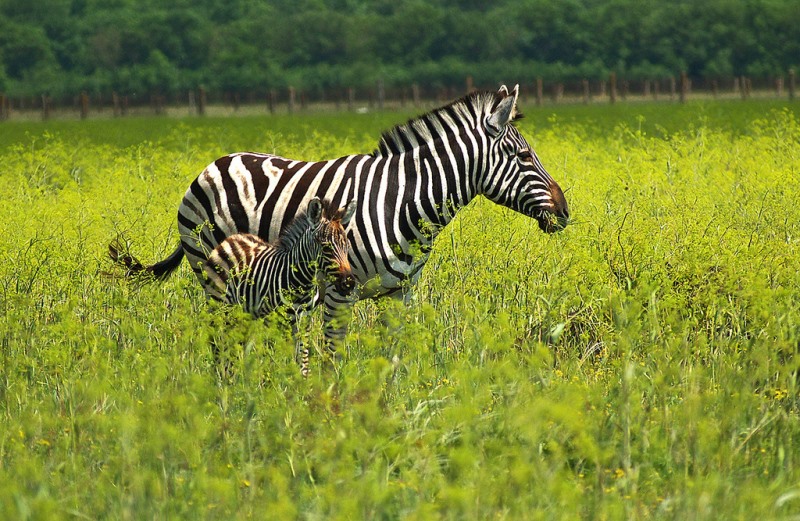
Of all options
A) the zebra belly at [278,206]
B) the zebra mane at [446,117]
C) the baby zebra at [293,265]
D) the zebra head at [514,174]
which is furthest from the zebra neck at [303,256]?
the zebra head at [514,174]

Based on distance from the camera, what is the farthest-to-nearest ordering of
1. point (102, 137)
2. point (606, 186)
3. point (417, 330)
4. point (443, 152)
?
1. point (102, 137)
2. point (606, 186)
3. point (443, 152)
4. point (417, 330)

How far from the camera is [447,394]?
19.0 ft

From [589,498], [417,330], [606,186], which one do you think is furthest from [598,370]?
[606,186]

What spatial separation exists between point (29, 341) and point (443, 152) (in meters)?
2.72

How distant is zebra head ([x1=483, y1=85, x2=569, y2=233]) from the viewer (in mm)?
7035

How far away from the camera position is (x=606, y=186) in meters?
10.3

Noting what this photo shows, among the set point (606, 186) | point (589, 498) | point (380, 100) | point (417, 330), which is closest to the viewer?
point (589, 498)

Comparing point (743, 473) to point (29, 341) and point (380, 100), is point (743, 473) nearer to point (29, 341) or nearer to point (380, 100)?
point (29, 341)

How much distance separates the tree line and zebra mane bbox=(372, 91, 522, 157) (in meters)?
68.0

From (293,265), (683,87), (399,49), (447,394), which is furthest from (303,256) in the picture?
(399,49)

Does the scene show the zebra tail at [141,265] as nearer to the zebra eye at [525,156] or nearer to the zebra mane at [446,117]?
the zebra mane at [446,117]

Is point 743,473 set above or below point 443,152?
below

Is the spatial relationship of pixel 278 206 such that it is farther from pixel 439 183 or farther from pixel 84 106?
pixel 84 106

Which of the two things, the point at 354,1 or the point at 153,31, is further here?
the point at 354,1
